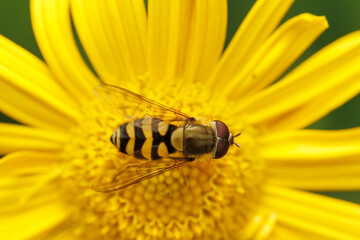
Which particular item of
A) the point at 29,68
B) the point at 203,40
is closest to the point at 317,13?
the point at 203,40

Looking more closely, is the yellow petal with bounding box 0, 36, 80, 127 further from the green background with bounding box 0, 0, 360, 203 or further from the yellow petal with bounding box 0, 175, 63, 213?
the green background with bounding box 0, 0, 360, 203

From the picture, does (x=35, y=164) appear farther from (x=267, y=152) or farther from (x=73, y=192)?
(x=267, y=152)

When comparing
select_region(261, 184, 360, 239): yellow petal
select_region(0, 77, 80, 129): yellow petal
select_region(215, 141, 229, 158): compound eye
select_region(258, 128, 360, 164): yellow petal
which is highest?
select_region(0, 77, 80, 129): yellow petal

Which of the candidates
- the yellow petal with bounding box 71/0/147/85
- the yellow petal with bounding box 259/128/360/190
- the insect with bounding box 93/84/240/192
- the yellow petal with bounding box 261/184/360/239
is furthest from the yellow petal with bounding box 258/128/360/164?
the yellow petal with bounding box 71/0/147/85

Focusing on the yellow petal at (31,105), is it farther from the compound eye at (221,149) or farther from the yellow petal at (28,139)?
the compound eye at (221,149)

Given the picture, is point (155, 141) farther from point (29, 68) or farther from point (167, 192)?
point (29, 68)
